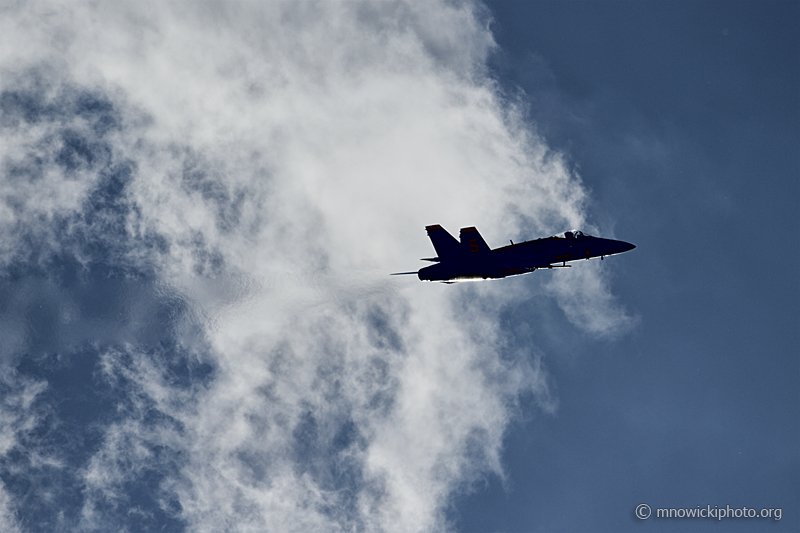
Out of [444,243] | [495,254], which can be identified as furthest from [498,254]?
[444,243]

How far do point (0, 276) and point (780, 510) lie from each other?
118m

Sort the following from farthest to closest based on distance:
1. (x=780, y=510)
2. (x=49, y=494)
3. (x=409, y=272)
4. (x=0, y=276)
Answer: (x=49, y=494) < (x=0, y=276) < (x=780, y=510) < (x=409, y=272)

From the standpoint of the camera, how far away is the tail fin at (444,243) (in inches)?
2562

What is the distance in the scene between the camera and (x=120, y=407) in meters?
107

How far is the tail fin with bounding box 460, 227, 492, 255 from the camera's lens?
64.9 metres

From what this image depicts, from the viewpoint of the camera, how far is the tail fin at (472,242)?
64.9 meters

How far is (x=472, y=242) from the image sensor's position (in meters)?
64.9

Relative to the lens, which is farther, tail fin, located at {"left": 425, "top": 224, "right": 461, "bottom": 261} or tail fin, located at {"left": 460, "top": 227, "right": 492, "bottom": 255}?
tail fin, located at {"left": 425, "top": 224, "right": 461, "bottom": 261}

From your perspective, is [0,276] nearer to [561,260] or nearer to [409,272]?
[409,272]

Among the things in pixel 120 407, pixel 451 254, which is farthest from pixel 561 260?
pixel 120 407

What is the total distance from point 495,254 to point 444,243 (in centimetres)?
556

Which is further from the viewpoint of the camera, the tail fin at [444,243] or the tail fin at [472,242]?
the tail fin at [444,243]

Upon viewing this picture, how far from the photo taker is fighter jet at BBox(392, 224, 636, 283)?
213ft

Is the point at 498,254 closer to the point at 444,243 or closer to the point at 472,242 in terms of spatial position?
the point at 472,242
